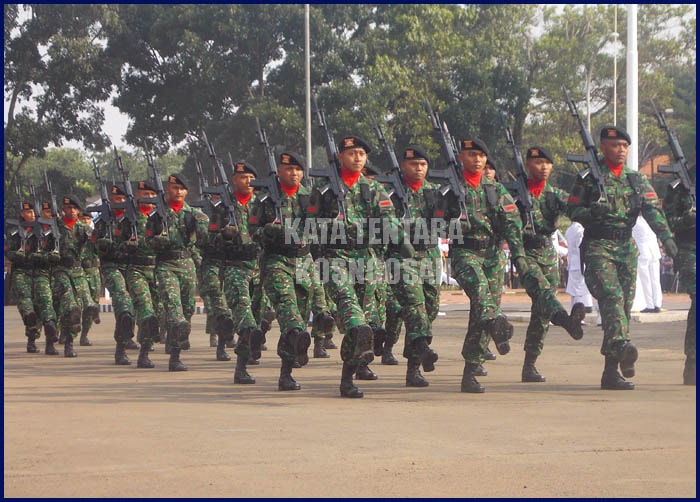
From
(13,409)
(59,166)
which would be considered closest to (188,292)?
(13,409)

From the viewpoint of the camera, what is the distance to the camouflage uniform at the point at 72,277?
14914mm

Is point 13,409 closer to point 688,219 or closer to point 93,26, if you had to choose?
point 688,219

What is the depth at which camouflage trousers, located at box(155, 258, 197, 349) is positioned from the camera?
1191 centimetres

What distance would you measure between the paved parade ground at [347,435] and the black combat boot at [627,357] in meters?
0.20

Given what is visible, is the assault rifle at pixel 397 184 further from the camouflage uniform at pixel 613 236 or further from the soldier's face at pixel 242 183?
the soldier's face at pixel 242 183

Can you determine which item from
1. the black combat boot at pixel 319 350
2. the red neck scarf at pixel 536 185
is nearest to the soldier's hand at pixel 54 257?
the black combat boot at pixel 319 350

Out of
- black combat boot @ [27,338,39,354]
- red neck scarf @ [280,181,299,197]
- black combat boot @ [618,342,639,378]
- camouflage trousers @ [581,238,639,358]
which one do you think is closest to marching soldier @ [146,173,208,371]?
red neck scarf @ [280,181,299,197]

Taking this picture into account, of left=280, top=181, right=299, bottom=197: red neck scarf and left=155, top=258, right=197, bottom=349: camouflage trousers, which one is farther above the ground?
left=280, top=181, right=299, bottom=197: red neck scarf

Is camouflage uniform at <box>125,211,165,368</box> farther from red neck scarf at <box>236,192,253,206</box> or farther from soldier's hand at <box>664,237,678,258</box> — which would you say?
soldier's hand at <box>664,237,678,258</box>

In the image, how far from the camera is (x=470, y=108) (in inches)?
1454

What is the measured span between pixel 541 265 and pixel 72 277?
642 centimetres

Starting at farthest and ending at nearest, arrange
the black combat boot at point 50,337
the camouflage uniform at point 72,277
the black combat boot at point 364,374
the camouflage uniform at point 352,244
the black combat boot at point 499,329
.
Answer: the camouflage uniform at point 72,277 < the black combat boot at point 50,337 < the black combat boot at point 364,374 < the black combat boot at point 499,329 < the camouflage uniform at point 352,244

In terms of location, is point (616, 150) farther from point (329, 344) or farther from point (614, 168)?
point (329, 344)

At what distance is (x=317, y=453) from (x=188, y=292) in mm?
6076
